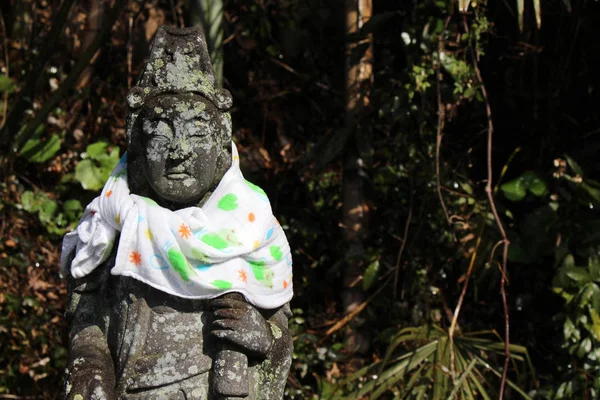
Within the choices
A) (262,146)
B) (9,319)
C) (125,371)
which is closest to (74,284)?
(125,371)

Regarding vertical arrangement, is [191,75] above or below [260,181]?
above

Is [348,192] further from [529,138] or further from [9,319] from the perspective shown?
[9,319]

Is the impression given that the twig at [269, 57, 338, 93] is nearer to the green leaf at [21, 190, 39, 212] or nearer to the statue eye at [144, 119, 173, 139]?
the green leaf at [21, 190, 39, 212]

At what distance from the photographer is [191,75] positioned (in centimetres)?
309

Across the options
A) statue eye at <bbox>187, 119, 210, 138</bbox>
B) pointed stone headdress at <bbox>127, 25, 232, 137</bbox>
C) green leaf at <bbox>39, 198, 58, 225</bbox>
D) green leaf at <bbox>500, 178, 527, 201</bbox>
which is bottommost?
green leaf at <bbox>500, 178, 527, 201</bbox>

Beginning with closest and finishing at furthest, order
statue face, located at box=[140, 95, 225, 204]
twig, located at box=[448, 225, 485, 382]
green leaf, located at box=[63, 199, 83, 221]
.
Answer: statue face, located at box=[140, 95, 225, 204], twig, located at box=[448, 225, 485, 382], green leaf, located at box=[63, 199, 83, 221]

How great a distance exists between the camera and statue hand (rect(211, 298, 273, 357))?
9.50 feet

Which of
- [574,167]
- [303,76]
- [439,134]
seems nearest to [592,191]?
[574,167]

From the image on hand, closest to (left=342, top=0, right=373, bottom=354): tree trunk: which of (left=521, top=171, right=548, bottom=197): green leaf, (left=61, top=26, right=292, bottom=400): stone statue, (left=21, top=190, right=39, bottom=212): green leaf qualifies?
(left=521, top=171, right=548, bottom=197): green leaf

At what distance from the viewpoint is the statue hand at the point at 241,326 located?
2.90 metres

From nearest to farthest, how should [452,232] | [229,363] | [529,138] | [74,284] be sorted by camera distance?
[229,363] < [74,284] < [452,232] < [529,138]

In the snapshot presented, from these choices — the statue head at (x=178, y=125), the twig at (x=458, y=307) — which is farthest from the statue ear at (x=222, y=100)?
the twig at (x=458, y=307)

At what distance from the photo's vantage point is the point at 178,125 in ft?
9.80

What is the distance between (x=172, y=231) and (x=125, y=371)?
0.45 meters
